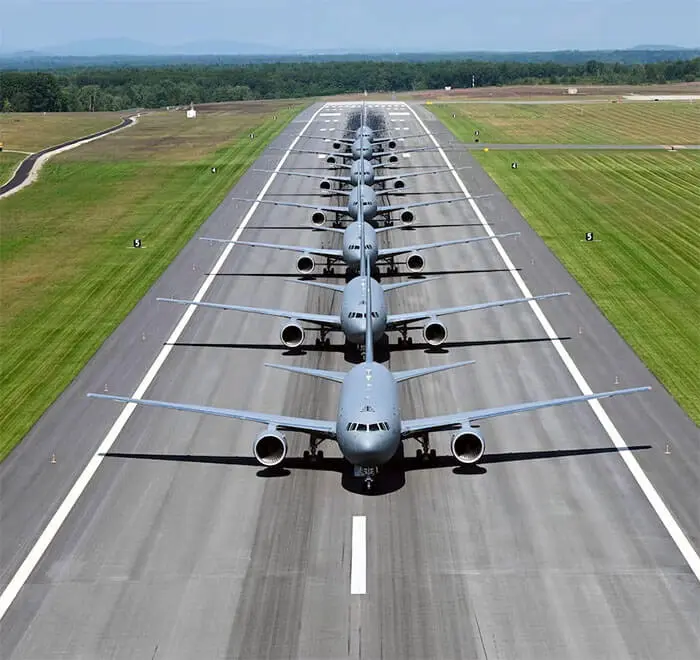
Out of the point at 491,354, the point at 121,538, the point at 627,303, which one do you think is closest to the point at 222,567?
the point at 121,538

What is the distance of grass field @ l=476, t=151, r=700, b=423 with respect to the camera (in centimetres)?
5394

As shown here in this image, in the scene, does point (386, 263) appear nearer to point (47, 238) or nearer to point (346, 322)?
point (346, 322)

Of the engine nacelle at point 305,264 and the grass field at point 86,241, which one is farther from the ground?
the engine nacelle at point 305,264

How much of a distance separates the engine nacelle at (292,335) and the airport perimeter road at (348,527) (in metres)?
1.38

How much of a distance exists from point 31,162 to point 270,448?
4604 inches

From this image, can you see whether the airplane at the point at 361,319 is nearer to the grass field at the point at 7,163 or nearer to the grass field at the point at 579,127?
the grass field at the point at 7,163

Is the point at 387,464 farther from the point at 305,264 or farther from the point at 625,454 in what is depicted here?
the point at 305,264

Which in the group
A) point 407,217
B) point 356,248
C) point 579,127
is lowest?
point 579,127

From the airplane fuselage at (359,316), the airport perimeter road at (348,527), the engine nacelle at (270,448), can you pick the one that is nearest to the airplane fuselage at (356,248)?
the airport perimeter road at (348,527)

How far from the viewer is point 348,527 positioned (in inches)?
1330

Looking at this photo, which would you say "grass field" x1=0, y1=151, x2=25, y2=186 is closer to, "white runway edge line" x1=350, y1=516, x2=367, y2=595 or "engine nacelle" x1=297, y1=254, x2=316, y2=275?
"engine nacelle" x1=297, y1=254, x2=316, y2=275

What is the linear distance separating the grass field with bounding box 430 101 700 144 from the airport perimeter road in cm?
10494

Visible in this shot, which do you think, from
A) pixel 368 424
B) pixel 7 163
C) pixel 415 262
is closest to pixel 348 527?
pixel 368 424

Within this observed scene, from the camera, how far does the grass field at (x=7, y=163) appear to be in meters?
126
